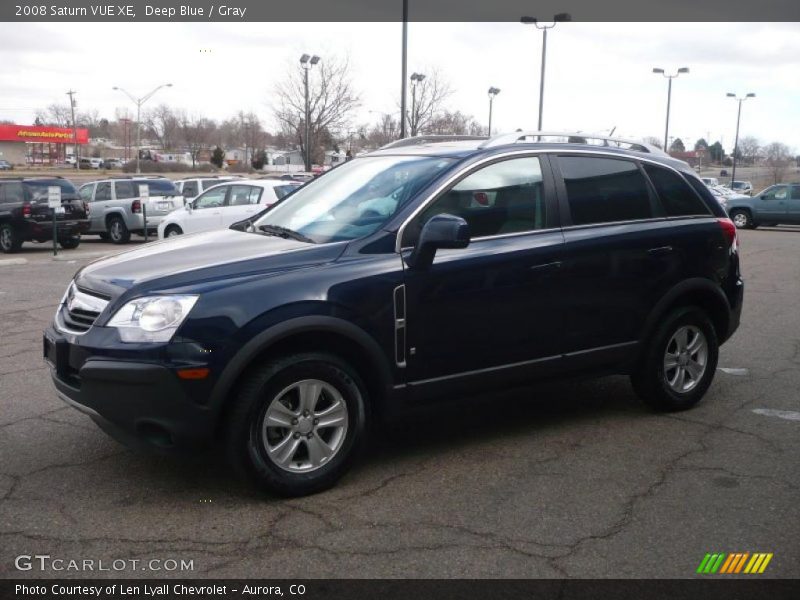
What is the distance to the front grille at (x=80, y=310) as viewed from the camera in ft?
14.4

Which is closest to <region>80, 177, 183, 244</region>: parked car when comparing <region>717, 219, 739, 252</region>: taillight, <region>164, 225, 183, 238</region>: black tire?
<region>164, 225, 183, 238</region>: black tire

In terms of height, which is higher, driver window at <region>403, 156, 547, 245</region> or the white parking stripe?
driver window at <region>403, 156, 547, 245</region>

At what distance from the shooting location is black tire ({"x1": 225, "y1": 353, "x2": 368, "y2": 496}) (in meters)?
4.16

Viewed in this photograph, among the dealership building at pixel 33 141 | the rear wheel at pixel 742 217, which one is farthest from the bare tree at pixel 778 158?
the dealership building at pixel 33 141

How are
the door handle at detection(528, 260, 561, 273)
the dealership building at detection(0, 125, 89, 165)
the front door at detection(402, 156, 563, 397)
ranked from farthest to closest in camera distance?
1. the dealership building at detection(0, 125, 89, 165)
2. the door handle at detection(528, 260, 561, 273)
3. the front door at detection(402, 156, 563, 397)

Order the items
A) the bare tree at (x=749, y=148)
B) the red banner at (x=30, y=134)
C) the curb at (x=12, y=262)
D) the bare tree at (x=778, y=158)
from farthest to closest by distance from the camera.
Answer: the bare tree at (x=749, y=148) → the red banner at (x=30, y=134) → the bare tree at (x=778, y=158) → the curb at (x=12, y=262)

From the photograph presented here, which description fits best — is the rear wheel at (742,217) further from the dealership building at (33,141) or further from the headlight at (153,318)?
the dealership building at (33,141)

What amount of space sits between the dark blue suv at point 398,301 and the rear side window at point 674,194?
0.05 ft

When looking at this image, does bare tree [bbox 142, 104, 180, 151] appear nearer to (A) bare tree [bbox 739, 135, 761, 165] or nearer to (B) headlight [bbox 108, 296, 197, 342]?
(A) bare tree [bbox 739, 135, 761, 165]

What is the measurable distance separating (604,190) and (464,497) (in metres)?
2.34

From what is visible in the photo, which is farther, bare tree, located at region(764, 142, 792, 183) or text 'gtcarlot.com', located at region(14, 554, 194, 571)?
bare tree, located at region(764, 142, 792, 183)

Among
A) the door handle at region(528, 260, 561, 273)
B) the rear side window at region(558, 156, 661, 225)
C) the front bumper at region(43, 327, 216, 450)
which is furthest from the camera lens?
the rear side window at region(558, 156, 661, 225)

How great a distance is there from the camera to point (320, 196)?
554 cm
